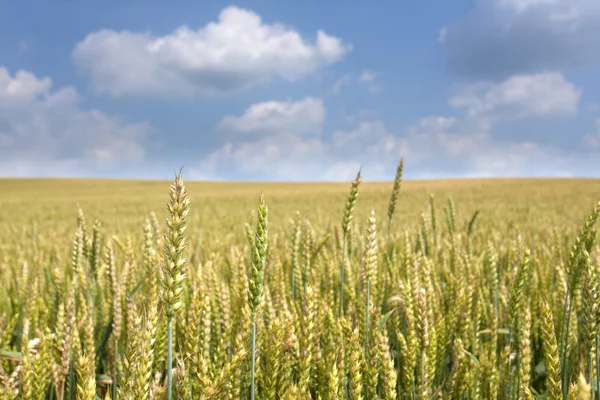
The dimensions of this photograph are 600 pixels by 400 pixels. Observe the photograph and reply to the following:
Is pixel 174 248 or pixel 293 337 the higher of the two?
pixel 174 248

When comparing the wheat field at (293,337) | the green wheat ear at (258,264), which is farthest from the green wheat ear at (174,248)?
the green wheat ear at (258,264)

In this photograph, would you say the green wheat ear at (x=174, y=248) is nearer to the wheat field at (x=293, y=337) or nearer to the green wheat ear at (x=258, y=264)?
the wheat field at (x=293, y=337)

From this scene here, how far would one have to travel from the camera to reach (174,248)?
926 millimetres

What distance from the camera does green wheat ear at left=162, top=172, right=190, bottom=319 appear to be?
3.04 feet

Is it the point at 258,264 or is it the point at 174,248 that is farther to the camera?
the point at 258,264

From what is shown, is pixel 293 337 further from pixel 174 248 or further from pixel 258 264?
pixel 174 248

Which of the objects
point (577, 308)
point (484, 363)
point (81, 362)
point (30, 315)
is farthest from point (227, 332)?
point (577, 308)

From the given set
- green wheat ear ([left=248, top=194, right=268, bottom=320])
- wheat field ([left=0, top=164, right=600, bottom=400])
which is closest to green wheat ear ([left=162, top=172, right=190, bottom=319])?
wheat field ([left=0, top=164, right=600, bottom=400])

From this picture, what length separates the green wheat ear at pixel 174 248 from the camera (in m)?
0.93

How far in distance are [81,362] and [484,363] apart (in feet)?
4.79

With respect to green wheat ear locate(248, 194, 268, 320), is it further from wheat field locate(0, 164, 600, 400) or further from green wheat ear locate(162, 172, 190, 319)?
green wheat ear locate(162, 172, 190, 319)

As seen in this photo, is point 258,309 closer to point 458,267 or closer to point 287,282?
point 287,282

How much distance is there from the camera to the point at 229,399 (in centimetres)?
121

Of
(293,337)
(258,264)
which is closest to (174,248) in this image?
(258,264)
